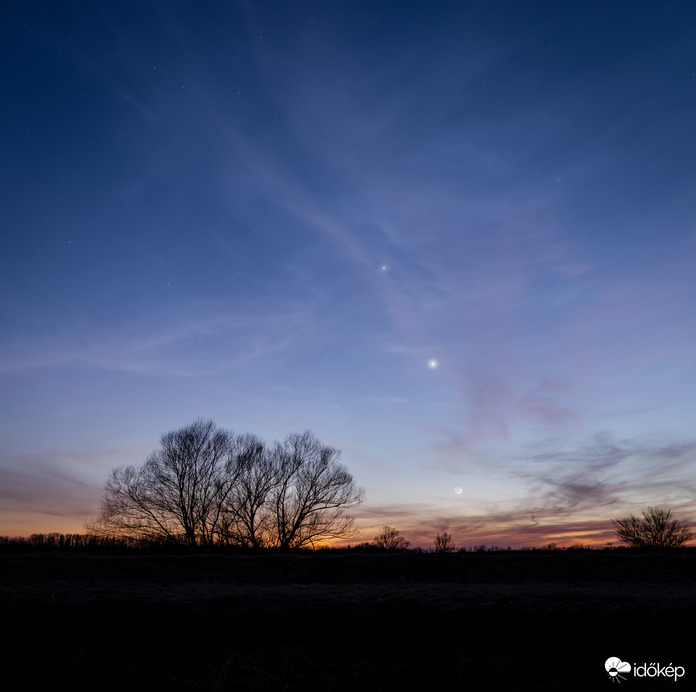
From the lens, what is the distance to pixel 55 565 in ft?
68.5

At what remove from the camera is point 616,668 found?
776cm

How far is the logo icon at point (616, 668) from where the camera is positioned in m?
7.49

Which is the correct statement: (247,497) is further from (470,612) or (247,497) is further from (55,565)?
(470,612)

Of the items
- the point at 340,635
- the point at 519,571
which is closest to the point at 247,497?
the point at 519,571

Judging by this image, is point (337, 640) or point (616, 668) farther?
point (337, 640)

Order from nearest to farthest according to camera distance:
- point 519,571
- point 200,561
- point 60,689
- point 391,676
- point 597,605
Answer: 1. point 60,689
2. point 391,676
3. point 597,605
4. point 519,571
5. point 200,561

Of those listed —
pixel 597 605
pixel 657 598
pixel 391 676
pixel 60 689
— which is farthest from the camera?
pixel 657 598

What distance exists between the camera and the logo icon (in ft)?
24.6

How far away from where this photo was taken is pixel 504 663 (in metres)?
7.98

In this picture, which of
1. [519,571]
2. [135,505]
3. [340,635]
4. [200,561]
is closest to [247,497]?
[135,505]

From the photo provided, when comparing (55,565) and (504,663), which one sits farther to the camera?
(55,565)

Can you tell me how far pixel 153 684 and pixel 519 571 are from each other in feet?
53.1

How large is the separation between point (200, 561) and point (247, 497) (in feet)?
97.3

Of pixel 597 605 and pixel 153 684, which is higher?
pixel 597 605
